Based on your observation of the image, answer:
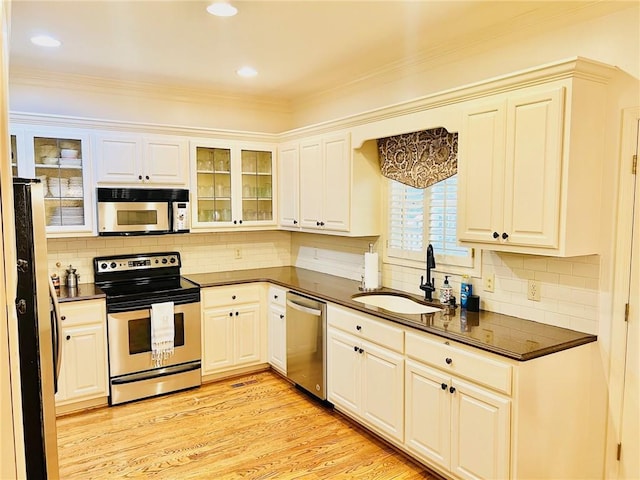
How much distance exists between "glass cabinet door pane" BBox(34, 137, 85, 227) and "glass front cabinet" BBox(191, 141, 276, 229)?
3.08 ft

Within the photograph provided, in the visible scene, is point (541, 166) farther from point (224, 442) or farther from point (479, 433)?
point (224, 442)

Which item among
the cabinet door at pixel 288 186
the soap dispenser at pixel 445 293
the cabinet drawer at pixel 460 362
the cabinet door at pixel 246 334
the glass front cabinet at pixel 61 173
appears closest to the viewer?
the cabinet drawer at pixel 460 362

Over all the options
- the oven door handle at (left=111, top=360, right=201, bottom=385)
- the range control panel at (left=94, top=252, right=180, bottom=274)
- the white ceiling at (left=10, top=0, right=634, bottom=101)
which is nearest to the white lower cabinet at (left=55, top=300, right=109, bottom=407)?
the oven door handle at (left=111, top=360, right=201, bottom=385)

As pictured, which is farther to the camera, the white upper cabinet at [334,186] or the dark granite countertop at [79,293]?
the white upper cabinet at [334,186]

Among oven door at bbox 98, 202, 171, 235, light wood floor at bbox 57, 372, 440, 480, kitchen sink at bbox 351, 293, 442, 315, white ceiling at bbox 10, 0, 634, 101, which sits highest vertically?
white ceiling at bbox 10, 0, 634, 101

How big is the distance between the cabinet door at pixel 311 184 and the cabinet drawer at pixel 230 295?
780mm

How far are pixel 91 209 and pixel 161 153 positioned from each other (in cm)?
76

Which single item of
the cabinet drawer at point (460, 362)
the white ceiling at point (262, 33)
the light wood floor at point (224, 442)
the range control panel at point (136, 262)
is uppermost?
the white ceiling at point (262, 33)

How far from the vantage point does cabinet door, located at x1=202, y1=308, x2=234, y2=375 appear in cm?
419

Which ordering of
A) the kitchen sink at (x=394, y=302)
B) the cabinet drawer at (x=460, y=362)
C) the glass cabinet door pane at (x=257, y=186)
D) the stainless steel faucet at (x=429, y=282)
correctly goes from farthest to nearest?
the glass cabinet door pane at (x=257, y=186)
the kitchen sink at (x=394, y=302)
the stainless steel faucet at (x=429, y=282)
the cabinet drawer at (x=460, y=362)

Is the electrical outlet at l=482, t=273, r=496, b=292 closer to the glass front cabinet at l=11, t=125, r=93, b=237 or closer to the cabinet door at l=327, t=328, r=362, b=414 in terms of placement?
the cabinet door at l=327, t=328, r=362, b=414

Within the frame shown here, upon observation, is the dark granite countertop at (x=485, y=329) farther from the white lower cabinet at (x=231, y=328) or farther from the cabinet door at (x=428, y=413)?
Answer: the white lower cabinet at (x=231, y=328)

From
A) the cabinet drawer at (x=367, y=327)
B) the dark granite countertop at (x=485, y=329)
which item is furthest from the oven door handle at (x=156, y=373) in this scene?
the cabinet drawer at (x=367, y=327)

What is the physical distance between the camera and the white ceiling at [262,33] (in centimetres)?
265
